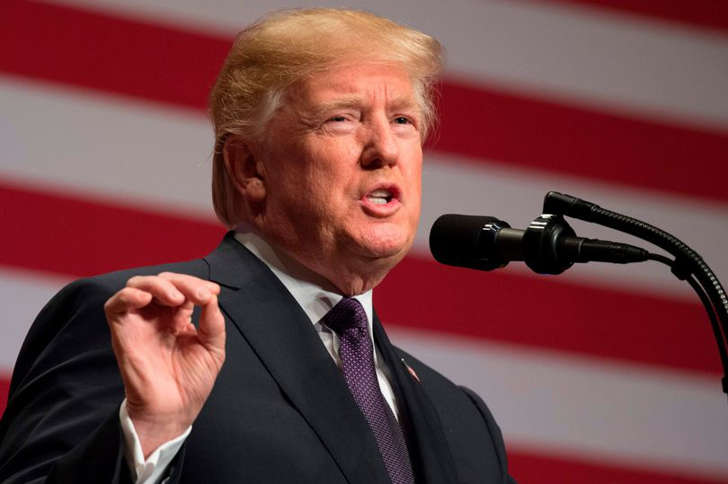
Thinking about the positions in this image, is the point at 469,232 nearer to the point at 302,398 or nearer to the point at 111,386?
the point at 302,398

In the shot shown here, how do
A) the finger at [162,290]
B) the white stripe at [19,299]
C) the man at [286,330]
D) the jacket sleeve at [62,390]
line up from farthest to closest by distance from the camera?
the white stripe at [19,299] → the jacket sleeve at [62,390] → the man at [286,330] → the finger at [162,290]

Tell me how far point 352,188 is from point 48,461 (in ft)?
1.85

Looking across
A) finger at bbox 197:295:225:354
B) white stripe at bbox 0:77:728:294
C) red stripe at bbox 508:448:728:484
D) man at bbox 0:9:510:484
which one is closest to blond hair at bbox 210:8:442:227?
man at bbox 0:9:510:484

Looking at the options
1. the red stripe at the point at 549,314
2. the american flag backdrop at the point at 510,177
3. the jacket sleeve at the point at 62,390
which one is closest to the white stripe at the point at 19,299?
the american flag backdrop at the point at 510,177

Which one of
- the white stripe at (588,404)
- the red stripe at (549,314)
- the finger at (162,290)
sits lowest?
the white stripe at (588,404)

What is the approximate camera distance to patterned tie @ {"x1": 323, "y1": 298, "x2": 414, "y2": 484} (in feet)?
5.35

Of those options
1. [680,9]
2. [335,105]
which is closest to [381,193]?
[335,105]

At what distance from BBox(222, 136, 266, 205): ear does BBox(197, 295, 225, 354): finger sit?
538mm

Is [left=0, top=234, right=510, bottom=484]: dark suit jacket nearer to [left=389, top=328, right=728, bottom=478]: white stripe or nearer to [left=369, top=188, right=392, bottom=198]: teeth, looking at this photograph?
[left=369, top=188, right=392, bottom=198]: teeth

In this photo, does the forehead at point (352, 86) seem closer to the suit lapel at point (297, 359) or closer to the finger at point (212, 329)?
the suit lapel at point (297, 359)

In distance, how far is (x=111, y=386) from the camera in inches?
58.2

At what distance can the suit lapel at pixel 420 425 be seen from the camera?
1677 mm

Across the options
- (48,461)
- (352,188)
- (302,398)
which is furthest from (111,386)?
(352,188)

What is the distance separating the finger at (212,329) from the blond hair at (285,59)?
22.6 inches
